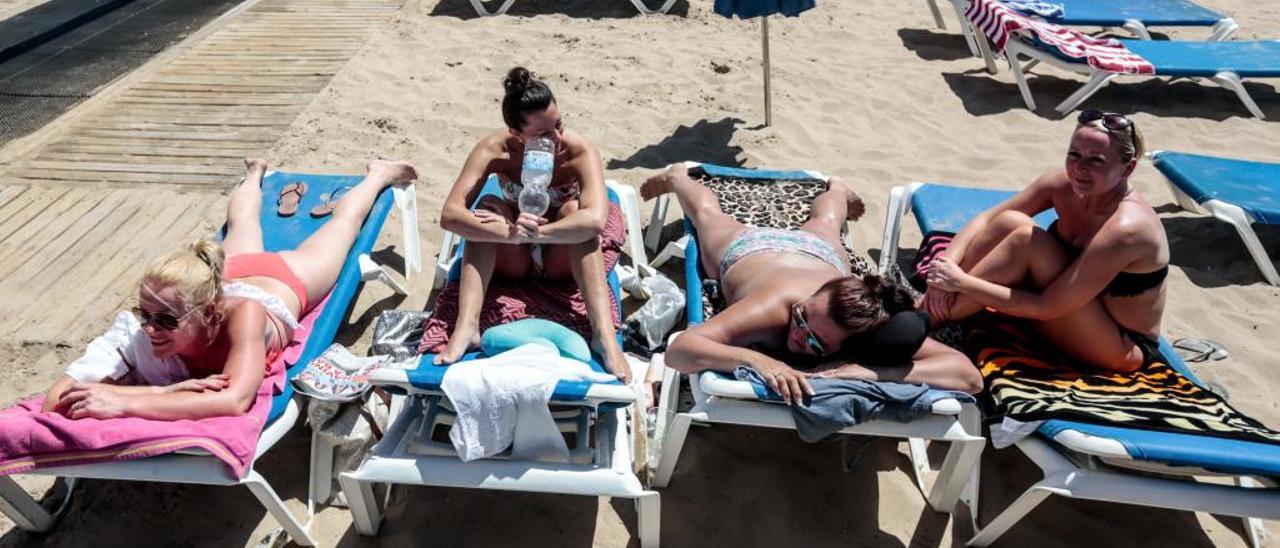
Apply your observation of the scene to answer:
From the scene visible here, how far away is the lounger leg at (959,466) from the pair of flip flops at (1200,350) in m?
1.25

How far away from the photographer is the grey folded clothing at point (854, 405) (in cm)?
253

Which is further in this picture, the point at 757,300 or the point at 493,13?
the point at 493,13

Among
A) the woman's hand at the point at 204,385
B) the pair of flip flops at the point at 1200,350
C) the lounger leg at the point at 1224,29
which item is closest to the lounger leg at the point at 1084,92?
the lounger leg at the point at 1224,29

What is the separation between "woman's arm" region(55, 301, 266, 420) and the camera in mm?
2430

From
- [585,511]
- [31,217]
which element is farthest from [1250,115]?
[31,217]

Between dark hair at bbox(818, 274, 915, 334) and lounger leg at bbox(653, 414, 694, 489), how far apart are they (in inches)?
25.3

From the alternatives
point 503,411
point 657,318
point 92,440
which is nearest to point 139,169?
point 92,440

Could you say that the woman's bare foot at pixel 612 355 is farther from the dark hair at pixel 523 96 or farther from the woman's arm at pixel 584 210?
the dark hair at pixel 523 96

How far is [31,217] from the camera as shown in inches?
179

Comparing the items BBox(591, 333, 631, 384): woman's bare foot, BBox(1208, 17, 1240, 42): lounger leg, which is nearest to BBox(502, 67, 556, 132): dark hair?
BBox(591, 333, 631, 384): woman's bare foot

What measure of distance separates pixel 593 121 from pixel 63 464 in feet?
13.2

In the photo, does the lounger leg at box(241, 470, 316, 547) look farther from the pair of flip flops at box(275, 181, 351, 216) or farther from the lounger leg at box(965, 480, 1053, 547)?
the lounger leg at box(965, 480, 1053, 547)

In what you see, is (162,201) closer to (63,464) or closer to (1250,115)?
(63,464)

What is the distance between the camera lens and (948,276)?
2973 mm
